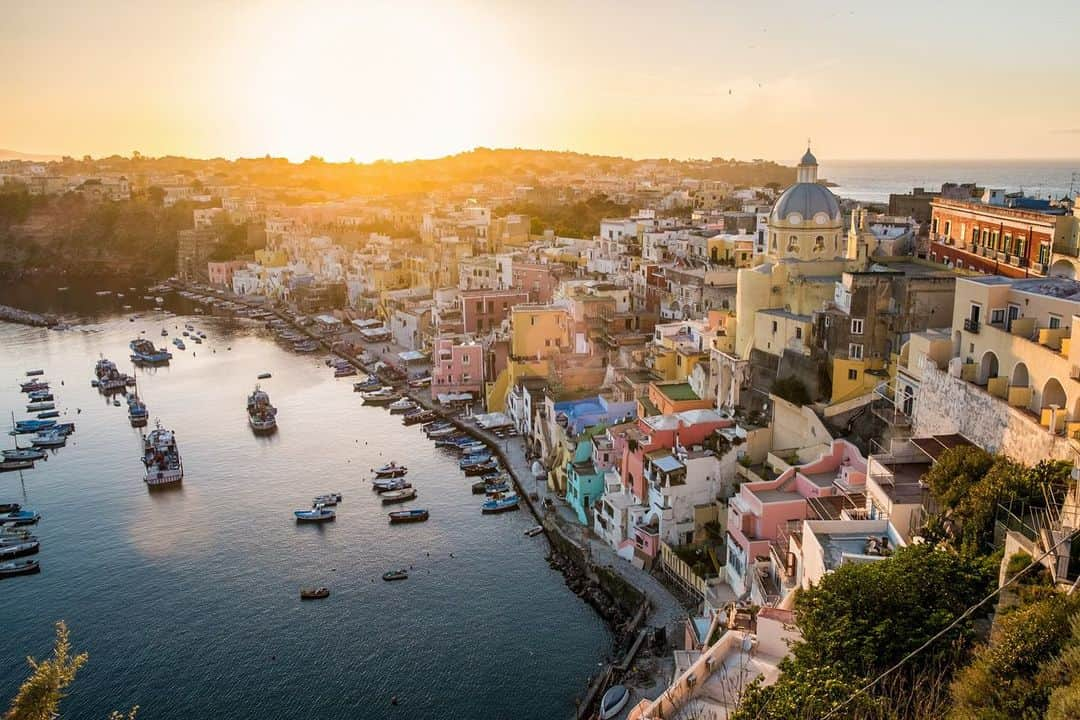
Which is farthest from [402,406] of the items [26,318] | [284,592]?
[26,318]

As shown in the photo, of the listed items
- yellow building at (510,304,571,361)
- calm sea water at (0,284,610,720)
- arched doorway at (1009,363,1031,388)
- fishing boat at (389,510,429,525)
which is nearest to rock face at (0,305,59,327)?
calm sea water at (0,284,610,720)

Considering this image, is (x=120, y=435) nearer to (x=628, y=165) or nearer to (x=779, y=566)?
(x=779, y=566)

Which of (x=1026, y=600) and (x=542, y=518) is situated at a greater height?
(x=1026, y=600)

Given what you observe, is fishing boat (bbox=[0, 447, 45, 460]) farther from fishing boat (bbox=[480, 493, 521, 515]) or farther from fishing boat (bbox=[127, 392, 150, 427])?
fishing boat (bbox=[480, 493, 521, 515])

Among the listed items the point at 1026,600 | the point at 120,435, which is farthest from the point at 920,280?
the point at 120,435

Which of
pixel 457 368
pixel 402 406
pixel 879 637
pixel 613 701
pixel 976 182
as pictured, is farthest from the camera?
pixel 976 182

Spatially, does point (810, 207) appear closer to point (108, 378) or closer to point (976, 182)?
point (108, 378)
